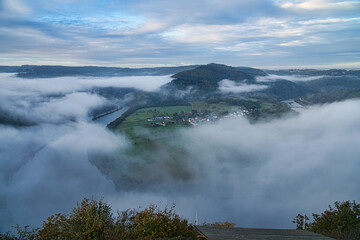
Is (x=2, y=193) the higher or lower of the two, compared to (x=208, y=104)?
lower

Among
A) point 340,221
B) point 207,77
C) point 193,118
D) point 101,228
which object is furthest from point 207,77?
point 101,228

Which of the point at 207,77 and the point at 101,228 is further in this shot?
the point at 207,77

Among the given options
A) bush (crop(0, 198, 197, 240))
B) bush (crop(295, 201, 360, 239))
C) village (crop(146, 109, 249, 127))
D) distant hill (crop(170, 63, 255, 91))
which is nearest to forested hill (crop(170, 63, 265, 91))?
distant hill (crop(170, 63, 255, 91))

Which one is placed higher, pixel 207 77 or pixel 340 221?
pixel 207 77

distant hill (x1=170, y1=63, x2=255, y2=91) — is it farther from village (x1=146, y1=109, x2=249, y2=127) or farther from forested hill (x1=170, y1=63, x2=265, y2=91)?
village (x1=146, y1=109, x2=249, y2=127)

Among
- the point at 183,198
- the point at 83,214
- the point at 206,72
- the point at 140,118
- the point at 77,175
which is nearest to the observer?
the point at 83,214

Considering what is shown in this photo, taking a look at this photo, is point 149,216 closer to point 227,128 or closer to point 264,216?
point 264,216

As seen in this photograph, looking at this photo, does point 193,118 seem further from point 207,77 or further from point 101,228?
point 207,77

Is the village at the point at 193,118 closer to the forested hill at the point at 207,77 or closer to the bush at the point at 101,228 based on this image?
the forested hill at the point at 207,77

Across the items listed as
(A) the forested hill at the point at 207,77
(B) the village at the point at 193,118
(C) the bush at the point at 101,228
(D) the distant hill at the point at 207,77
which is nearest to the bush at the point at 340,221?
(C) the bush at the point at 101,228

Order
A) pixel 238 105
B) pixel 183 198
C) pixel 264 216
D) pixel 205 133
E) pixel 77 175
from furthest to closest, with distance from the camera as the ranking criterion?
pixel 238 105
pixel 205 133
pixel 77 175
pixel 183 198
pixel 264 216

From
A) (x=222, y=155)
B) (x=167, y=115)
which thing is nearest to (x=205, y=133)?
(x=222, y=155)
